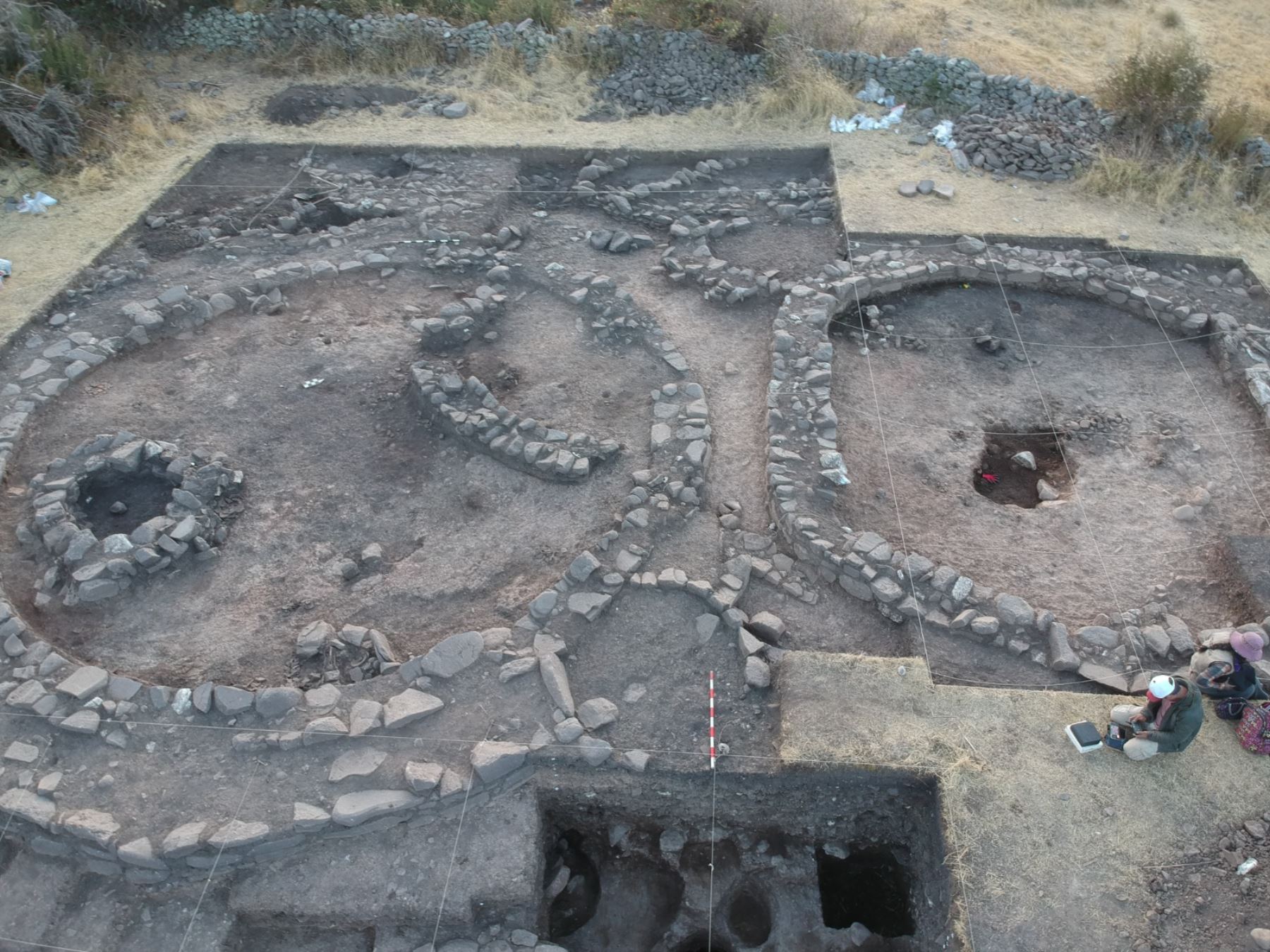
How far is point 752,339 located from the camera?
8.59 meters

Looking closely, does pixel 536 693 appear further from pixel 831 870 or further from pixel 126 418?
pixel 126 418

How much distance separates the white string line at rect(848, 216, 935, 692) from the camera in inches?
234

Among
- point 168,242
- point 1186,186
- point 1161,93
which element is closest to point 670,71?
point 1161,93

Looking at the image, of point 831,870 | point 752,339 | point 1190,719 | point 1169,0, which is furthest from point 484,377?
point 1169,0

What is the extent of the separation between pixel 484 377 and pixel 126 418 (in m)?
3.18

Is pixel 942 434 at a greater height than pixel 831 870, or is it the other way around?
pixel 942 434

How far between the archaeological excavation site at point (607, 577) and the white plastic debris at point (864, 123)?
2.54m

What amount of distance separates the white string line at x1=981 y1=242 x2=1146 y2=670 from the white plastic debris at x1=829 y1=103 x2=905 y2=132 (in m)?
2.95

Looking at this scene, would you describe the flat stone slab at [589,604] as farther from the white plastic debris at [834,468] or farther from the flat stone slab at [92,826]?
the flat stone slab at [92,826]

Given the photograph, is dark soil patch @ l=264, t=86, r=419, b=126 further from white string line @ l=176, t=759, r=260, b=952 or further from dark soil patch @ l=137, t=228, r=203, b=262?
white string line @ l=176, t=759, r=260, b=952

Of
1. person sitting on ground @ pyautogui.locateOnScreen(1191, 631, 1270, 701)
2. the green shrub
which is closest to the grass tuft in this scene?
person sitting on ground @ pyautogui.locateOnScreen(1191, 631, 1270, 701)

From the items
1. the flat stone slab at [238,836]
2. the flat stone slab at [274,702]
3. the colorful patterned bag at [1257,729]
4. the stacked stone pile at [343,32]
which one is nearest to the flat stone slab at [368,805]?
the flat stone slab at [238,836]

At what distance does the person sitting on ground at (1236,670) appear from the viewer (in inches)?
210

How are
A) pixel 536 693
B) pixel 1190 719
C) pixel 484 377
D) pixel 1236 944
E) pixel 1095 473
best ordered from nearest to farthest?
pixel 1236 944 < pixel 1190 719 < pixel 536 693 < pixel 1095 473 < pixel 484 377
